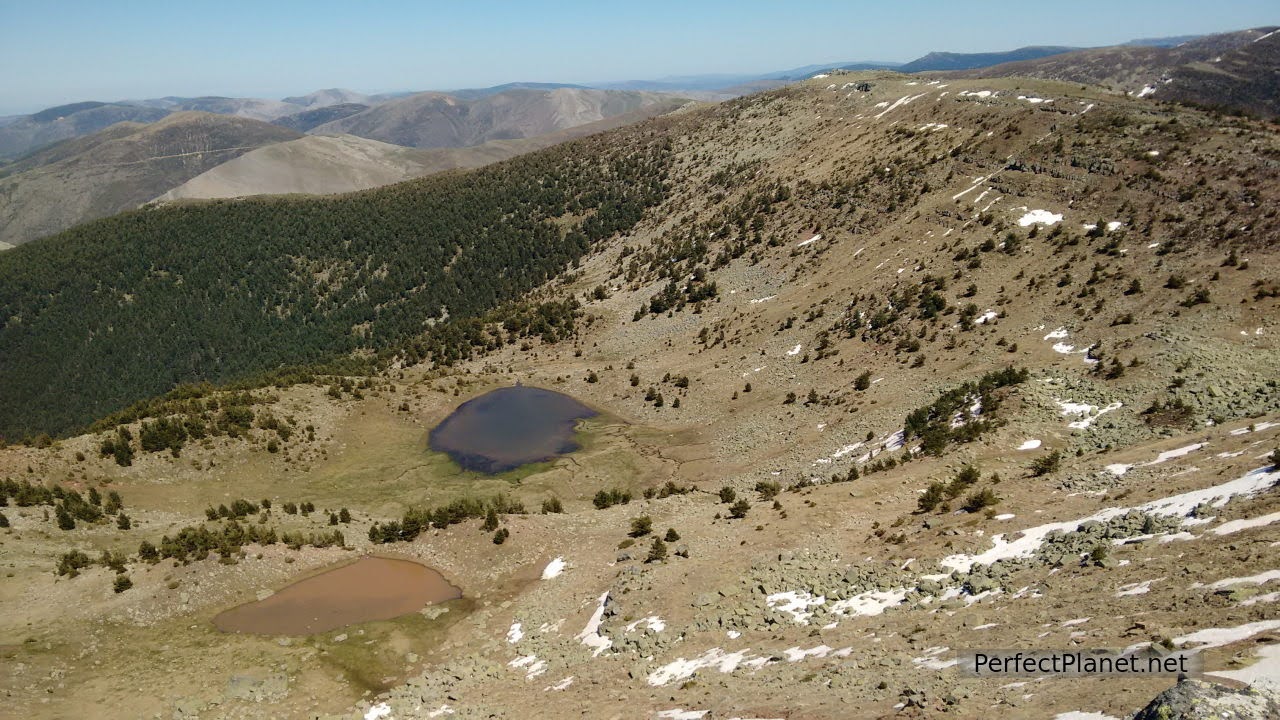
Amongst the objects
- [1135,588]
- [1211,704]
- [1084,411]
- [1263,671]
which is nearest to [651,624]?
[1135,588]

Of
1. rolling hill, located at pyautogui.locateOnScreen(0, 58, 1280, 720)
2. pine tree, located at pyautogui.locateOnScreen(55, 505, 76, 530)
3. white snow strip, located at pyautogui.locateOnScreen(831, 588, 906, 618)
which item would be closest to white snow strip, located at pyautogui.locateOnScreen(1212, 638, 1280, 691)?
rolling hill, located at pyautogui.locateOnScreen(0, 58, 1280, 720)

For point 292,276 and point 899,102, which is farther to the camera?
point 292,276

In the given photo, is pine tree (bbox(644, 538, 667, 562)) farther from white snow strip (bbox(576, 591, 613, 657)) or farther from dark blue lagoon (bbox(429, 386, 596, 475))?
dark blue lagoon (bbox(429, 386, 596, 475))

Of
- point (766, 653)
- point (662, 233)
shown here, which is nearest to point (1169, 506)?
point (766, 653)

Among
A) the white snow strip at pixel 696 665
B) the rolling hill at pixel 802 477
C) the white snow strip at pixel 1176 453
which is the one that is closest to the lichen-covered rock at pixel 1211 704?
the rolling hill at pixel 802 477

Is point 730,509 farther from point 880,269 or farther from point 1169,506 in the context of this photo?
point 880,269

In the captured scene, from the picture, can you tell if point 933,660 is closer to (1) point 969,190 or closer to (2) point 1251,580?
(2) point 1251,580

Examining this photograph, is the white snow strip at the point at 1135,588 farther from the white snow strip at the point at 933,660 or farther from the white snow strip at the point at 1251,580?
the white snow strip at the point at 933,660
